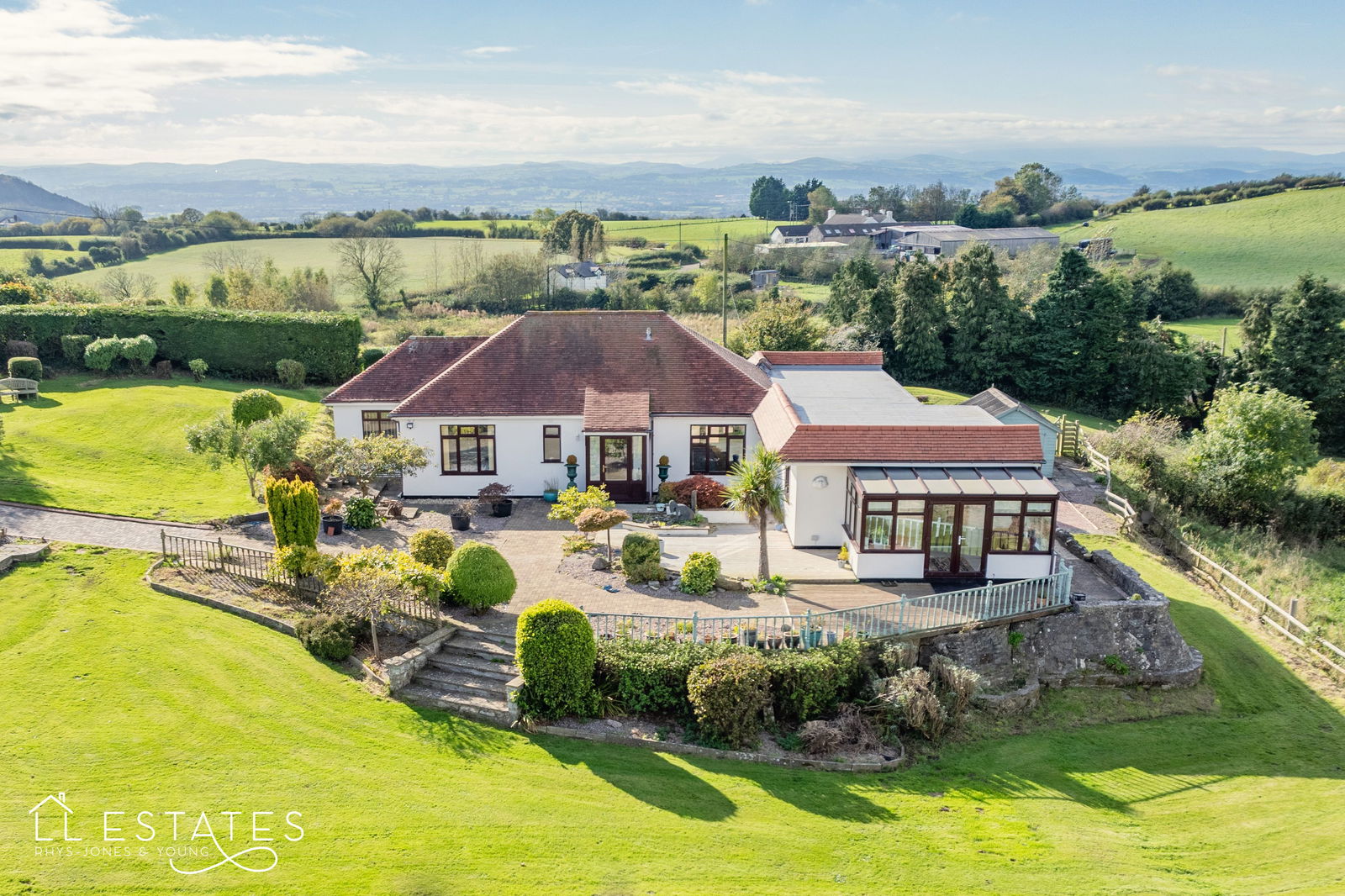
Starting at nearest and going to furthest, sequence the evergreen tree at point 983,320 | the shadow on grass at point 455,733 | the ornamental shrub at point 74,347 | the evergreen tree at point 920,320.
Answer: the shadow on grass at point 455,733 < the ornamental shrub at point 74,347 < the evergreen tree at point 983,320 < the evergreen tree at point 920,320

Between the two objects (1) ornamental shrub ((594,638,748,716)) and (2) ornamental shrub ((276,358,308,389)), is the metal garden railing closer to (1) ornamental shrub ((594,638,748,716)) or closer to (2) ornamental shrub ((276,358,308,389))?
(1) ornamental shrub ((594,638,748,716))

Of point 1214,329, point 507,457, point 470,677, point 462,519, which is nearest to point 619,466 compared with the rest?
point 507,457

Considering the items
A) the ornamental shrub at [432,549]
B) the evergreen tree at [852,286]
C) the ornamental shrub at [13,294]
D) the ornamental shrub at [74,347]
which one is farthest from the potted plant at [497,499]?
the evergreen tree at [852,286]

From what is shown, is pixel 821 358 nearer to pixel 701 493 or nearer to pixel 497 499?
pixel 701 493

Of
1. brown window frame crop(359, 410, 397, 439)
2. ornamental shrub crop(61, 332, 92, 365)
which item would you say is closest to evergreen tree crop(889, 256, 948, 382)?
brown window frame crop(359, 410, 397, 439)

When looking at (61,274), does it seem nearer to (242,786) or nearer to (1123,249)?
(242,786)

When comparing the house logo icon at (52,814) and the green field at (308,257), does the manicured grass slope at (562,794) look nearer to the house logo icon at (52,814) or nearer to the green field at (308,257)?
the house logo icon at (52,814)
